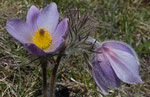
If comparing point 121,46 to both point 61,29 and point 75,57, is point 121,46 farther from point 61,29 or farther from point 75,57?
point 75,57

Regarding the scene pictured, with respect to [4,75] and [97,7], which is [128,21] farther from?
[4,75]

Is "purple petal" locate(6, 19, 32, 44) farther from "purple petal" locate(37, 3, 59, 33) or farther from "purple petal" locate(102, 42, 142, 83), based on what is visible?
"purple petal" locate(102, 42, 142, 83)

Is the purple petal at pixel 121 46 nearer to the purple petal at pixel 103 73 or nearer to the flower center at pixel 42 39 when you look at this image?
the purple petal at pixel 103 73

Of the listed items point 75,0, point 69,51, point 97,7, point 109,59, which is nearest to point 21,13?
point 75,0

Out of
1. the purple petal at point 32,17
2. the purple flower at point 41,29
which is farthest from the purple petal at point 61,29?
the purple petal at point 32,17

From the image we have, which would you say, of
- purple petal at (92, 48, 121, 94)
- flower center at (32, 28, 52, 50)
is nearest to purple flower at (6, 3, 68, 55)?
flower center at (32, 28, 52, 50)
